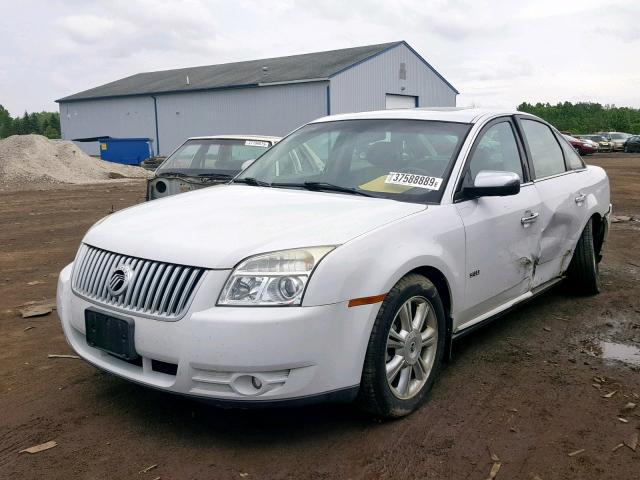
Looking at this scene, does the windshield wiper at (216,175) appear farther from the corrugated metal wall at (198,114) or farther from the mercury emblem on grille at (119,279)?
the corrugated metal wall at (198,114)

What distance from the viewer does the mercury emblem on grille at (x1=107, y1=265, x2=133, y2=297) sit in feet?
10.2

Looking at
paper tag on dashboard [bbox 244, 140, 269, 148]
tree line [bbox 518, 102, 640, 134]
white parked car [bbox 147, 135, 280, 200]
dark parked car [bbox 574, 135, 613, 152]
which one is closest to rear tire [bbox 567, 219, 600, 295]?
white parked car [bbox 147, 135, 280, 200]

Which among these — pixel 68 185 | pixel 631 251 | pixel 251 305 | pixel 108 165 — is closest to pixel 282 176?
pixel 251 305

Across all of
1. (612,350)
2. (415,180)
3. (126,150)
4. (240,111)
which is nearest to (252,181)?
(415,180)

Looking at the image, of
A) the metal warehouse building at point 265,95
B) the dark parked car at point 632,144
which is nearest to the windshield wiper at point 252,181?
the metal warehouse building at point 265,95

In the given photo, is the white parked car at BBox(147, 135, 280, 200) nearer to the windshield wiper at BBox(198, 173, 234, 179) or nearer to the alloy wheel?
the windshield wiper at BBox(198, 173, 234, 179)

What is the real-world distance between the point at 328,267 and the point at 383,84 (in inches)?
1246

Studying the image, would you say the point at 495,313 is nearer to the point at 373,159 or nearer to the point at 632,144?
the point at 373,159

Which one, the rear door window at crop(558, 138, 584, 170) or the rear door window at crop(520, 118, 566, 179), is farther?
the rear door window at crop(558, 138, 584, 170)

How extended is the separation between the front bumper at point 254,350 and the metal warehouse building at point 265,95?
1096 inches

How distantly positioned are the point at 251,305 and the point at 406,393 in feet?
3.47

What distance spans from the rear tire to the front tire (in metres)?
2.41

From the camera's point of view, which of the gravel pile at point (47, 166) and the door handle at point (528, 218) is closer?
the door handle at point (528, 218)

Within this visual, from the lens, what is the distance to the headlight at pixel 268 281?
9.44ft
